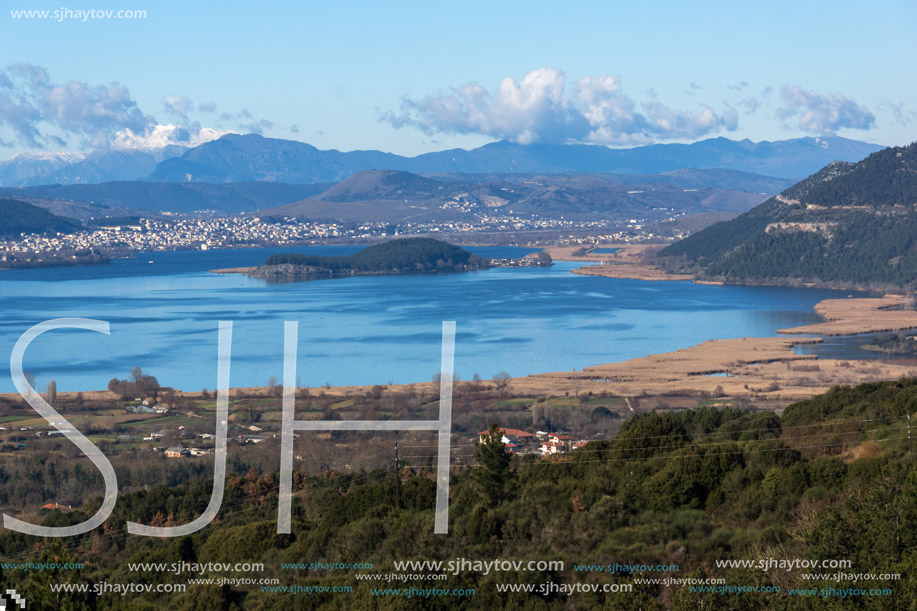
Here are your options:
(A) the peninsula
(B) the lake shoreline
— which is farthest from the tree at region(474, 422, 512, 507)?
(A) the peninsula

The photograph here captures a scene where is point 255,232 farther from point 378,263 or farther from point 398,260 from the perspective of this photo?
point 378,263

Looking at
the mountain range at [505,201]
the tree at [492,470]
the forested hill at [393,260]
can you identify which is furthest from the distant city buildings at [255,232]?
the tree at [492,470]

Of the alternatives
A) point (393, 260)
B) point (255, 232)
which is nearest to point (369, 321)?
point (393, 260)

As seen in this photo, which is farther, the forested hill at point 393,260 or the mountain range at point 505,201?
the mountain range at point 505,201

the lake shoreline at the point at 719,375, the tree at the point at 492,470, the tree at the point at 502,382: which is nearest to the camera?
the tree at the point at 492,470

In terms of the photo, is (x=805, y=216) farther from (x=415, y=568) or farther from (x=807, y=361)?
(x=415, y=568)

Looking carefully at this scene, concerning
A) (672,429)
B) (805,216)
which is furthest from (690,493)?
(805,216)

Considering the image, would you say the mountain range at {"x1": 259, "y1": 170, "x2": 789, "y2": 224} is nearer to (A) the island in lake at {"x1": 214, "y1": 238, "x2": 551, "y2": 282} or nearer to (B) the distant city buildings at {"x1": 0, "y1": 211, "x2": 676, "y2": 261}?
(B) the distant city buildings at {"x1": 0, "y1": 211, "x2": 676, "y2": 261}

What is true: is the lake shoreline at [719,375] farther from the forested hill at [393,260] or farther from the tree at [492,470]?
the forested hill at [393,260]
